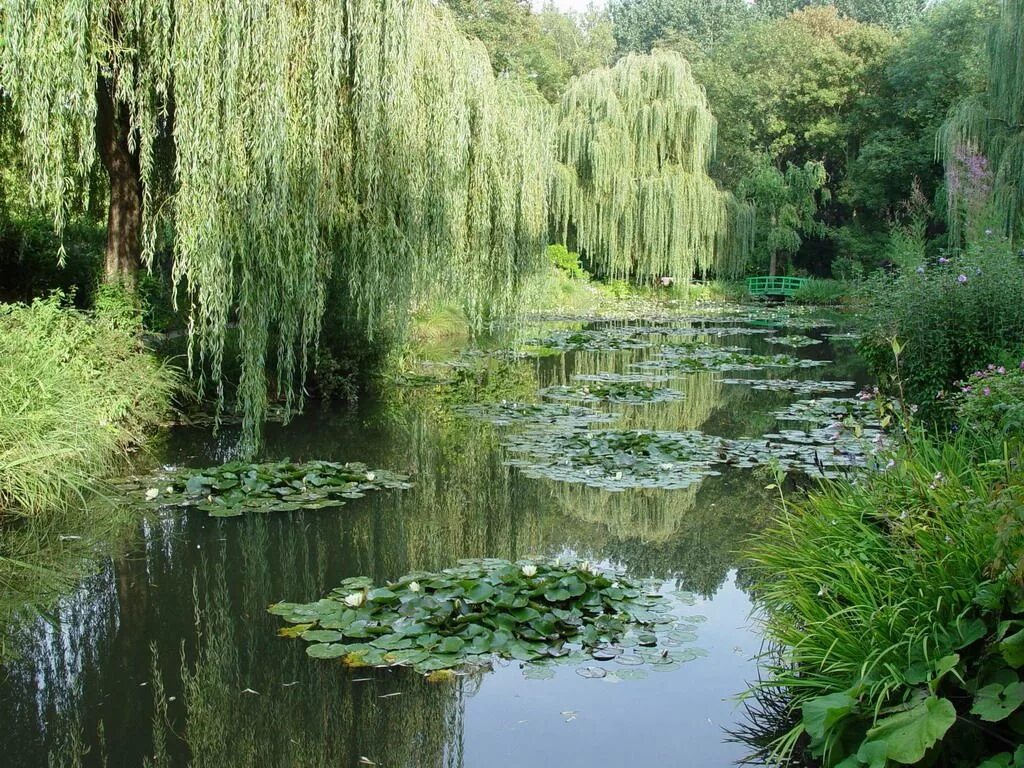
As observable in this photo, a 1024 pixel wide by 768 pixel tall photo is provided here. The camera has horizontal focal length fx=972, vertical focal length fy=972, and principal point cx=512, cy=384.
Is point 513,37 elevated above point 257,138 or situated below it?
above

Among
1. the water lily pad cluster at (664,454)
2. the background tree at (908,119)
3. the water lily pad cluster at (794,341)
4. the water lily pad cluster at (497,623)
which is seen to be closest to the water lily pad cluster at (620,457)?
the water lily pad cluster at (664,454)

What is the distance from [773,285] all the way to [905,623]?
30836 millimetres

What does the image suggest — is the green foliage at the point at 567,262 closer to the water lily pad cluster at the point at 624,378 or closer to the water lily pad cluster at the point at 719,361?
the water lily pad cluster at the point at 719,361

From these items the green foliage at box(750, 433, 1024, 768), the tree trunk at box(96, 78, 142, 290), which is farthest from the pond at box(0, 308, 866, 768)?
the tree trunk at box(96, 78, 142, 290)

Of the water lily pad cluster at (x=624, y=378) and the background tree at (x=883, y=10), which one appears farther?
the background tree at (x=883, y=10)

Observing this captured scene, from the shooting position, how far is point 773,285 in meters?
33.0

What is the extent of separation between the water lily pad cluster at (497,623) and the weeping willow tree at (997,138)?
12688mm

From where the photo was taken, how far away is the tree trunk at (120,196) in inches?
349

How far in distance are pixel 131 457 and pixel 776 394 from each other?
300 inches

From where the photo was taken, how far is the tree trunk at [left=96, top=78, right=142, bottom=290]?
349 inches

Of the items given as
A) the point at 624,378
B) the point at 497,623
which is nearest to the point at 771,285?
the point at 624,378

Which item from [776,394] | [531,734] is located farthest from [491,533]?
[776,394]

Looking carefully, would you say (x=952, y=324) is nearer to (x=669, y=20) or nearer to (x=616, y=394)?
(x=616, y=394)

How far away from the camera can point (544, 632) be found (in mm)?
4391
